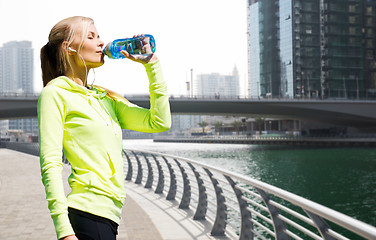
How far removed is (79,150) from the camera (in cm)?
160

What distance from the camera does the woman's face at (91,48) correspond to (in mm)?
1729

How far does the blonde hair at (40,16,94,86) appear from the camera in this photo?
5.64 feet

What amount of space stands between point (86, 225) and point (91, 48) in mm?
716

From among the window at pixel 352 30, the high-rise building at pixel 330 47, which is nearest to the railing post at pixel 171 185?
the high-rise building at pixel 330 47

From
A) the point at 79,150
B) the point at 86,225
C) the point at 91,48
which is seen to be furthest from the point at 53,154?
the point at 91,48

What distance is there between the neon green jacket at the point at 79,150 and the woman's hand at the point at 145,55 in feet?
0.71

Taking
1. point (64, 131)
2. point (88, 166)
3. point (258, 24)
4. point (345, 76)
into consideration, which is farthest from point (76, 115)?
point (258, 24)

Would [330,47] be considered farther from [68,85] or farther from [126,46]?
[68,85]

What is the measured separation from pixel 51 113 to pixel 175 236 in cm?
474

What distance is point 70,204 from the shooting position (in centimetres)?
156

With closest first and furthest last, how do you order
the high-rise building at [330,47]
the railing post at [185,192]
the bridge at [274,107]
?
the railing post at [185,192] → the bridge at [274,107] → the high-rise building at [330,47]

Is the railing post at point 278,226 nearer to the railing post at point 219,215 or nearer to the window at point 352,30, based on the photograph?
the railing post at point 219,215

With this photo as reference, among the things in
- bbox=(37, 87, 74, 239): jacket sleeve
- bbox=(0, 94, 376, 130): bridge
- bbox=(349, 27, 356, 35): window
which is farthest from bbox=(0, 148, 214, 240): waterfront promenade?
bbox=(349, 27, 356, 35): window

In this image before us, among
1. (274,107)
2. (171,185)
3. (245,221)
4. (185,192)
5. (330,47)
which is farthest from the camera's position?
(330,47)
